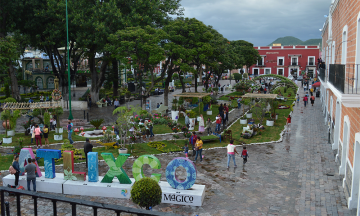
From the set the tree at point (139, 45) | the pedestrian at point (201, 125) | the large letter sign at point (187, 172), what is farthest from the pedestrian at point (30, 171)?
the tree at point (139, 45)

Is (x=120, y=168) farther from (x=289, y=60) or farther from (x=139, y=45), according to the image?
(x=289, y=60)

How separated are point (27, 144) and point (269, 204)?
49.0ft

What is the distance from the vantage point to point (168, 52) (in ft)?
98.9

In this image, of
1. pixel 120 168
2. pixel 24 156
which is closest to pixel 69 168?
pixel 24 156

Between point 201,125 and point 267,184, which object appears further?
point 201,125

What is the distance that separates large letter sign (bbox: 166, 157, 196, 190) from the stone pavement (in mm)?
722

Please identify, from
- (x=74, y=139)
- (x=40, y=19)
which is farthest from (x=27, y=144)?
(x=40, y=19)

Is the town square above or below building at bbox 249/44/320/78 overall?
below

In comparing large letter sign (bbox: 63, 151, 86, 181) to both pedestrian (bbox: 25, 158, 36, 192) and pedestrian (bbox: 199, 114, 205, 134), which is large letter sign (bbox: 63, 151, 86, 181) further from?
pedestrian (bbox: 199, 114, 205, 134)

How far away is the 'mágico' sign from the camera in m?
11.2

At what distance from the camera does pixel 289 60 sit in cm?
7838

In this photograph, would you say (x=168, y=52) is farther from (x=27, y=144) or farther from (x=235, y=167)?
(x=235, y=167)

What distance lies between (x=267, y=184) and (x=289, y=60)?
70.6m

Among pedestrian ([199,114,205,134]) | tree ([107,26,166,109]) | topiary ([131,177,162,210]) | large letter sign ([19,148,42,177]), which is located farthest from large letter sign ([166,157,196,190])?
tree ([107,26,166,109])
